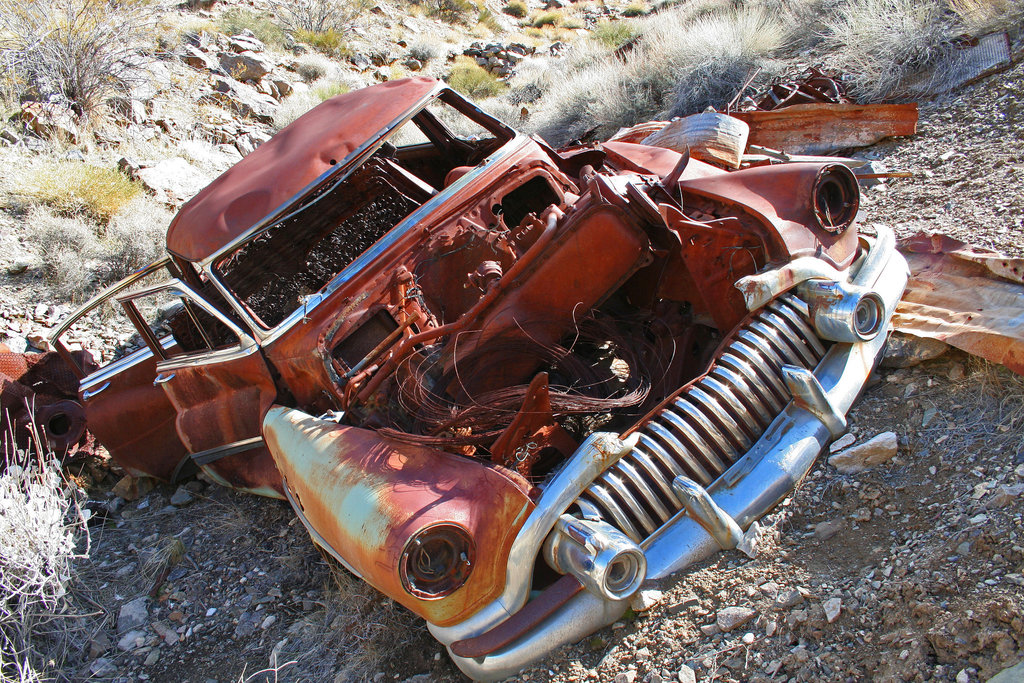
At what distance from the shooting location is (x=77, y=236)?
7.58m

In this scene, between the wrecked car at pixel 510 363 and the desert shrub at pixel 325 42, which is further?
the desert shrub at pixel 325 42

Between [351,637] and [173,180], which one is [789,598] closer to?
[351,637]

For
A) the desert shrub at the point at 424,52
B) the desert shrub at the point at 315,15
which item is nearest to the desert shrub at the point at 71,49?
the desert shrub at the point at 315,15

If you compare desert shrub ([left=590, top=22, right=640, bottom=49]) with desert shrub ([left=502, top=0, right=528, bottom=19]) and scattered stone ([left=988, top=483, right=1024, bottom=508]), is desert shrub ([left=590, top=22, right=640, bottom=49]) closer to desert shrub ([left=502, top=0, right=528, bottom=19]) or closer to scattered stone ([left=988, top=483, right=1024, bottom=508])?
desert shrub ([left=502, top=0, right=528, bottom=19])

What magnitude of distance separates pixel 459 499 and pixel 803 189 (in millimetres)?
2379

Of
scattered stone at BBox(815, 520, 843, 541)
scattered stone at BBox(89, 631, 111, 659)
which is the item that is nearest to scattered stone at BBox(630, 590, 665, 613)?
scattered stone at BBox(815, 520, 843, 541)

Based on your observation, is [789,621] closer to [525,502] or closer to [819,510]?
A: [819,510]

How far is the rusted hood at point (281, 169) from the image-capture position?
12.9 ft

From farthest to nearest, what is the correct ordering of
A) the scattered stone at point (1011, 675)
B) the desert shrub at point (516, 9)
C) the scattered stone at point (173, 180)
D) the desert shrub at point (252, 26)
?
1. the desert shrub at point (516, 9)
2. the desert shrub at point (252, 26)
3. the scattered stone at point (173, 180)
4. the scattered stone at point (1011, 675)

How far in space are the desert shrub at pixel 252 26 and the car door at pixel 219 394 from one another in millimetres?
12861

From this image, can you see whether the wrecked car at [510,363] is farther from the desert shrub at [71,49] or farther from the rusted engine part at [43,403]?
the desert shrub at [71,49]

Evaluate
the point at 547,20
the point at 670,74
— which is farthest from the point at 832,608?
the point at 547,20

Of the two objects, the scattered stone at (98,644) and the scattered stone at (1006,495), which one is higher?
the scattered stone at (1006,495)

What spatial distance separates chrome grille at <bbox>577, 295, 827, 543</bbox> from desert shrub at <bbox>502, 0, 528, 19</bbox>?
21.6m
